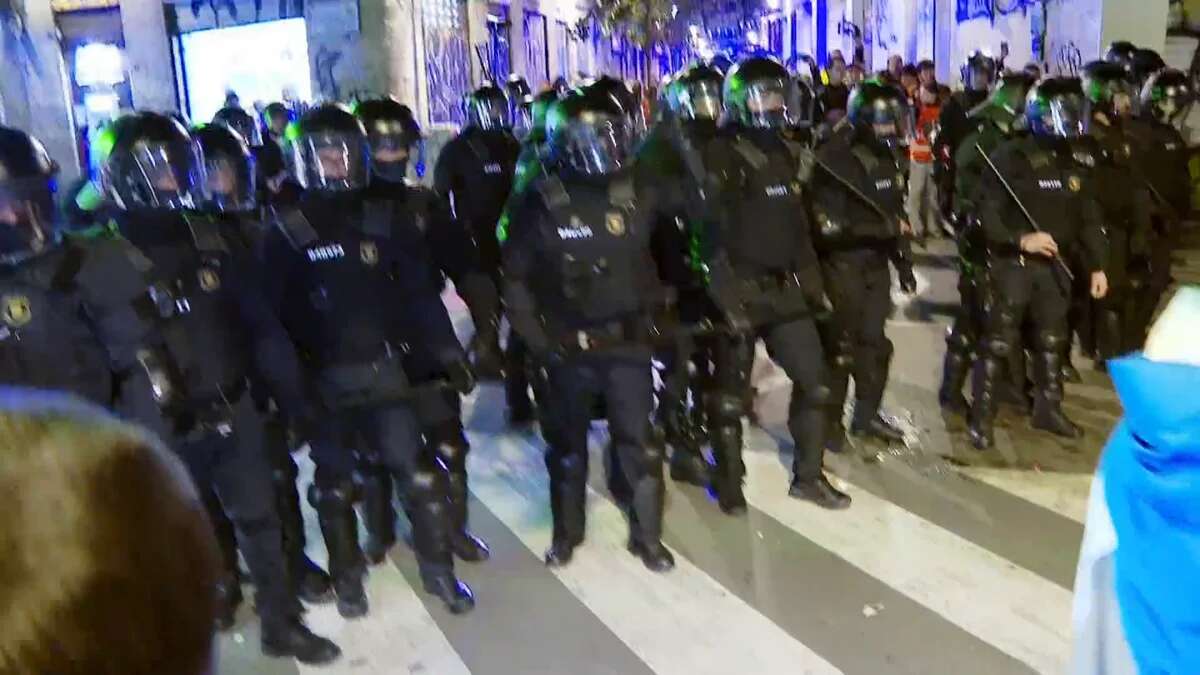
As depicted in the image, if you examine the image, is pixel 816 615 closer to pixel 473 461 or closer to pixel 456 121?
pixel 473 461

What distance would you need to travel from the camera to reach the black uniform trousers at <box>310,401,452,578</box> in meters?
3.27

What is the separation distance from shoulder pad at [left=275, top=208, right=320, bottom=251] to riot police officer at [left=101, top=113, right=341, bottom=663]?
0.15m

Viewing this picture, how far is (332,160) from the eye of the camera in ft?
10.5

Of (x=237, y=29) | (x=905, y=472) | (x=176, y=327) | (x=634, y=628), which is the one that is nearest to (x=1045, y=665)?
(x=634, y=628)

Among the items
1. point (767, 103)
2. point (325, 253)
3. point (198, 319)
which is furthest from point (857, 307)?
point (198, 319)

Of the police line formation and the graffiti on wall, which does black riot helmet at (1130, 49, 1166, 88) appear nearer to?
the police line formation

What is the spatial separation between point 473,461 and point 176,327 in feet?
7.37

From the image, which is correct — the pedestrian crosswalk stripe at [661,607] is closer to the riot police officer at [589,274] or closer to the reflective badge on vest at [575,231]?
the riot police officer at [589,274]

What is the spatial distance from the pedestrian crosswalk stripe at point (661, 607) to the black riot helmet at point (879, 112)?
1.99 m

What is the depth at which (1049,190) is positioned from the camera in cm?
455

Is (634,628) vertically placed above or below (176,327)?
below

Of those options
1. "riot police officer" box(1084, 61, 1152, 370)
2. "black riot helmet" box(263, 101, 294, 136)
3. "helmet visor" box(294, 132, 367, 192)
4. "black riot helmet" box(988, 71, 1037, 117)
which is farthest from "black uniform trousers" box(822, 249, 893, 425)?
"black riot helmet" box(263, 101, 294, 136)

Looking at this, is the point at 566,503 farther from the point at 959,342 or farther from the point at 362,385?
the point at 959,342

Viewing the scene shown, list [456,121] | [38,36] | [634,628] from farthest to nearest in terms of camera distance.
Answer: [456,121] < [38,36] < [634,628]
